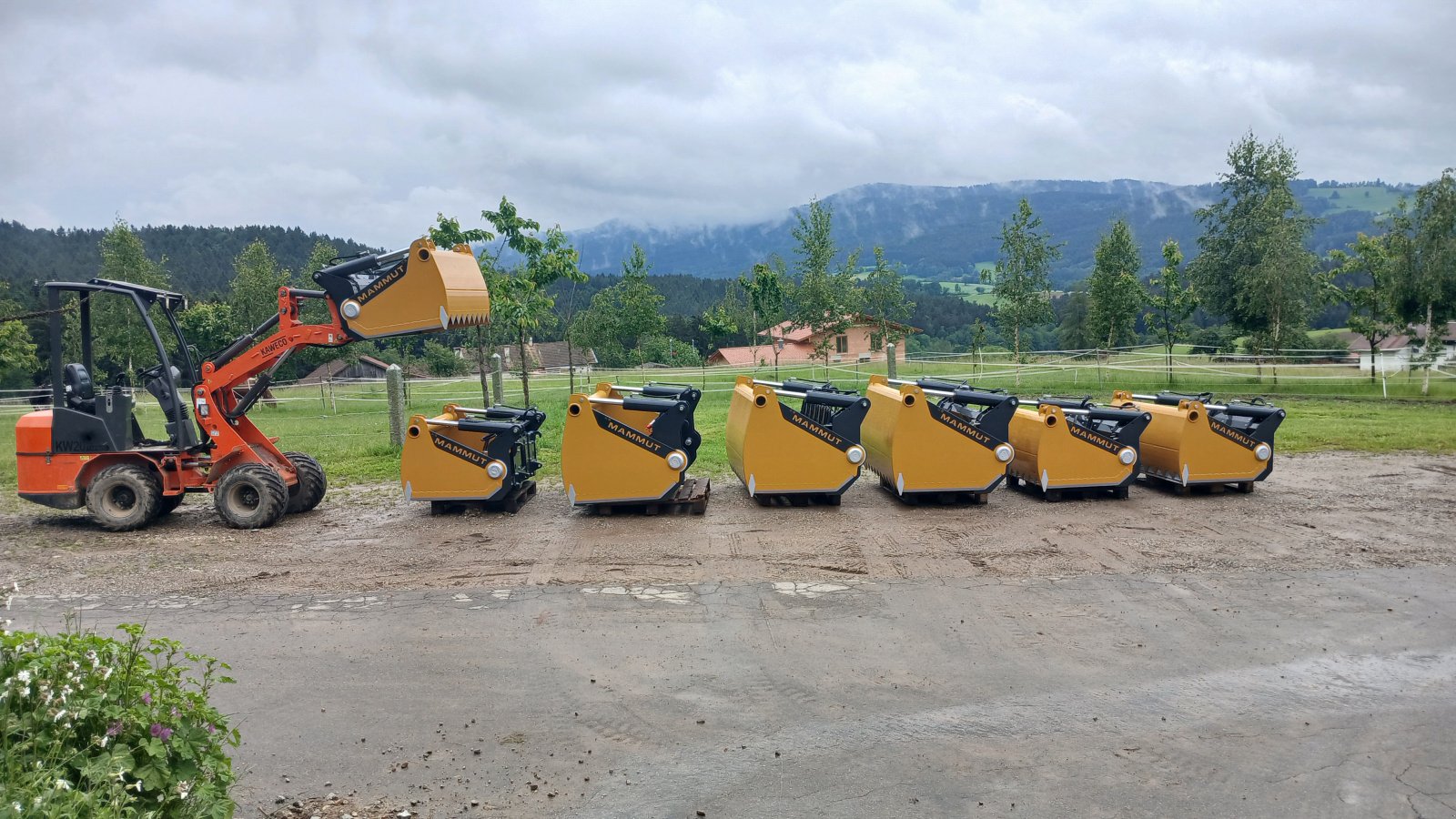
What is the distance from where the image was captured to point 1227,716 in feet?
17.0

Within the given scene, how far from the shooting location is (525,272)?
59.9ft

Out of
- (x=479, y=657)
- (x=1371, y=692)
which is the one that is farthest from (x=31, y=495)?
(x=1371, y=692)

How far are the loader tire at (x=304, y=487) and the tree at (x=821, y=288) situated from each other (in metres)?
19.8

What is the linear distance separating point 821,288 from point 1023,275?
6308 mm

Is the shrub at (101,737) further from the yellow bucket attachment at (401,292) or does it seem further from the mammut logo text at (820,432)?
the mammut logo text at (820,432)

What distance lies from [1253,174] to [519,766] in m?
32.8

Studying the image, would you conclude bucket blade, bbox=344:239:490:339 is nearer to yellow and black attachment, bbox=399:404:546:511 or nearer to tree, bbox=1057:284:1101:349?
yellow and black attachment, bbox=399:404:546:511

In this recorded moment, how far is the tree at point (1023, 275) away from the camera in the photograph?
28.5 m

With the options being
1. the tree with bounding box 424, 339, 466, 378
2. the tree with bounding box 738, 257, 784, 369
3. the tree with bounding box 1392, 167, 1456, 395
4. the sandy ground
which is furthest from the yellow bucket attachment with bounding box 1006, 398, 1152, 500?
the tree with bounding box 424, 339, 466, 378

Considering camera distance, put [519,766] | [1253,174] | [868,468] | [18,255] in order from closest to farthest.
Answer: [519,766]
[868,468]
[1253,174]
[18,255]

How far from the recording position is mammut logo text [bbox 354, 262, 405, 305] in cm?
1016

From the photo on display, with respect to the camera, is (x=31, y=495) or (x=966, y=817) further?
(x=31, y=495)

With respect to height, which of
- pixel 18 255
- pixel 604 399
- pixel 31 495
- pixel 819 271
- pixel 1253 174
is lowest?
pixel 31 495

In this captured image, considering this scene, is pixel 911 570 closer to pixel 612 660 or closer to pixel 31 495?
pixel 612 660
